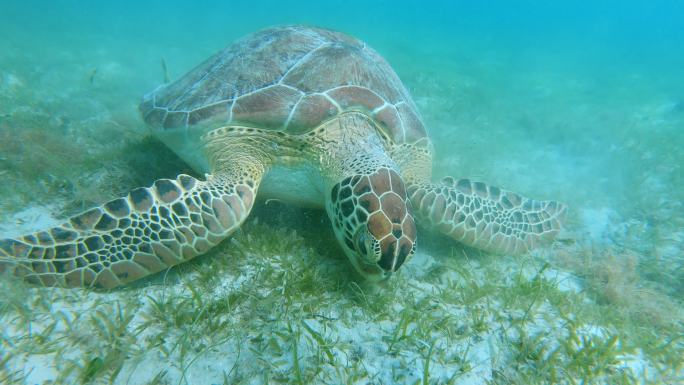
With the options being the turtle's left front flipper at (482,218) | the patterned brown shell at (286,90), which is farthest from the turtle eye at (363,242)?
the patterned brown shell at (286,90)

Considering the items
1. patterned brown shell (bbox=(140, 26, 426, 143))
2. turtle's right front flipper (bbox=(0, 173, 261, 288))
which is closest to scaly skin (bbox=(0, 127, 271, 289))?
turtle's right front flipper (bbox=(0, 173, 261, 288))

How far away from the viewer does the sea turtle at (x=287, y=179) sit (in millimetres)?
2273

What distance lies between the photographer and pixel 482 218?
3.23 m

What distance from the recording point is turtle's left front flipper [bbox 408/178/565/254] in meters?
3.14

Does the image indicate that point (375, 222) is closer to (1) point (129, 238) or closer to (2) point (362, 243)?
(2) point (362, 243)

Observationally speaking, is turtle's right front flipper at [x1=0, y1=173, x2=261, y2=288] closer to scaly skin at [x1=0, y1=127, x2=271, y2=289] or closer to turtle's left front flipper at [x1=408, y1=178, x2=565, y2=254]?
scaly skin at [x1=0, y1=127, x2=271, y2=289]

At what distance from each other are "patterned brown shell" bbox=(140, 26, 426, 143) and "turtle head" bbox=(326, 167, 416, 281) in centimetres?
90

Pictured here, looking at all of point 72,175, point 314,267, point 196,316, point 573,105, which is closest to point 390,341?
point 314,267

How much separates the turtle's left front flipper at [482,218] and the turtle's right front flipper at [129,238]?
172cm

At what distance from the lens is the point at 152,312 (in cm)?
209

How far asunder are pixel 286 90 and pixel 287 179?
33.5 inches

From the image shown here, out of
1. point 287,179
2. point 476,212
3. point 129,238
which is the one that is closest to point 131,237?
point 129,238

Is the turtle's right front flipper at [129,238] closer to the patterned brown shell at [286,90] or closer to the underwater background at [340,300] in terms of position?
the underwater background at [340,300]

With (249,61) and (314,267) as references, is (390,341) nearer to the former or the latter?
(314,267)
